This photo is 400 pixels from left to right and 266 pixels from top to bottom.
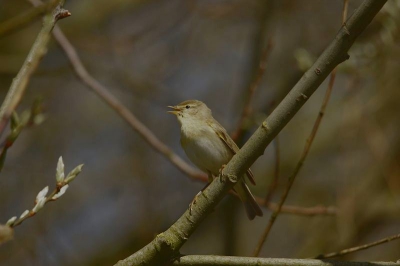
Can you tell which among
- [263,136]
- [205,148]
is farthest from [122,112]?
[263,136]

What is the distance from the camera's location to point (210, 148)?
4.33m

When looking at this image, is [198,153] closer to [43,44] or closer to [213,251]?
[213,251]

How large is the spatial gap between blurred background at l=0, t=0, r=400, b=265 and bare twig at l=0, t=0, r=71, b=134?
10.0ft

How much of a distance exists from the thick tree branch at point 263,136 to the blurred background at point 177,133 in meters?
2.36

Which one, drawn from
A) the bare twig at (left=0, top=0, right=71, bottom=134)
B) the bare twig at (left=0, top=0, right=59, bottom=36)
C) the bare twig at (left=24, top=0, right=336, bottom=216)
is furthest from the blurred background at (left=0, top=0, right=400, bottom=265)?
the bare twig at (left=0, top=0, right=59, bottom=36)

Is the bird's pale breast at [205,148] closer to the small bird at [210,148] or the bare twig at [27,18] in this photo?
the small bird at [210,148]

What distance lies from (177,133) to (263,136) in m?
5.03

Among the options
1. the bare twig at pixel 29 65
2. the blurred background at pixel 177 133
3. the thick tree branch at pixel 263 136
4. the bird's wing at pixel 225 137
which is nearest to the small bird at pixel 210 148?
the bird's wing at pixel 225 137

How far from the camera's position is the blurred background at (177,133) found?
5.69 m

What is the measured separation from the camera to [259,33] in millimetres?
5363

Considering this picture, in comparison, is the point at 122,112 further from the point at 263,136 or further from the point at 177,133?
the point at 177,133

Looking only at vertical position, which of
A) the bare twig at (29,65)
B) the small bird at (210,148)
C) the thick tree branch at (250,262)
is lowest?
the thick tree branch at (250,262)

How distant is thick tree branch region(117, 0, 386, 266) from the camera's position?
226 centimetres

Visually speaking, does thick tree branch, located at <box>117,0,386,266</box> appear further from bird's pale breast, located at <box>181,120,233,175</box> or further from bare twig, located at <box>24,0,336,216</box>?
bird's pale breast, located at <box>181,120,233,175</box>
